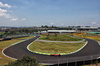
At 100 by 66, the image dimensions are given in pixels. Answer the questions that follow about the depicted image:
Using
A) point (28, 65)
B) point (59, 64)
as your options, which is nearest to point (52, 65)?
point (59, 64)

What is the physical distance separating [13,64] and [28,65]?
288 centimetres

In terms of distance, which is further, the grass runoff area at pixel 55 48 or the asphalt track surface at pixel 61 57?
the grass runoff area at pixel 55 48

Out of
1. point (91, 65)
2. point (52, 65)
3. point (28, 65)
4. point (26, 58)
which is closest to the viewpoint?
point (28, 65)

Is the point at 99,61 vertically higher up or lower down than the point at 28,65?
lower down

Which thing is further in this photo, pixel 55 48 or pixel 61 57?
pixel 55 48

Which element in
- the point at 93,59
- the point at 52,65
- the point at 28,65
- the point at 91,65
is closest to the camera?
the point at 28,65

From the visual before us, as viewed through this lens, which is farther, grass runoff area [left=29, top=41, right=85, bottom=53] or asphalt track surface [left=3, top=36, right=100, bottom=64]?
grass runoff area [left=29, top=41, right=85, bottom=53]

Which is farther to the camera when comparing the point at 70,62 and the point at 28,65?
the point at 70,62

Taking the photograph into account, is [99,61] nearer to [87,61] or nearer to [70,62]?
[87,61]

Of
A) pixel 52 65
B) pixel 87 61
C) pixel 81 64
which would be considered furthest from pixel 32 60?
pixel 87 61

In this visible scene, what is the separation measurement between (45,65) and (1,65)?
12.5 metres

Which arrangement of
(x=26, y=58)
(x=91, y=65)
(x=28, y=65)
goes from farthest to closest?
(x=91, y=65), (x=26, y=58), (x=28, y=65)

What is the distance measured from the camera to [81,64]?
2405 cm

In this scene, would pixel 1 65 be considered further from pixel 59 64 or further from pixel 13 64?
pixel 59 64
